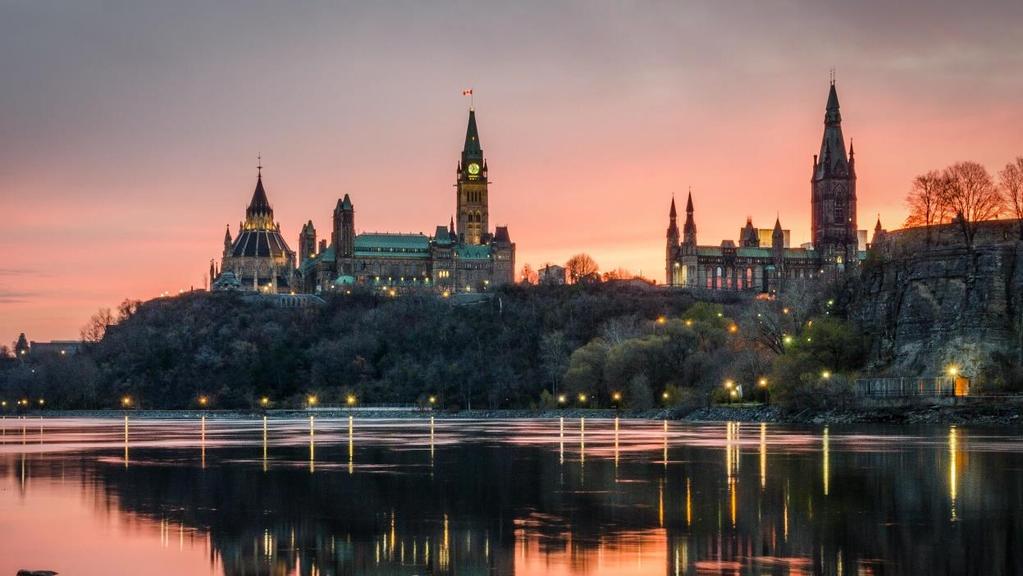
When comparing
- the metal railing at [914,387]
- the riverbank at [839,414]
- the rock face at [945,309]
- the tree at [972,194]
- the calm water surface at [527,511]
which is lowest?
the riverbank at [839,414]

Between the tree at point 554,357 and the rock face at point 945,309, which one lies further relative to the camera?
the tree at point 554,357

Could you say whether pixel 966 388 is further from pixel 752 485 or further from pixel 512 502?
pixel 512 502

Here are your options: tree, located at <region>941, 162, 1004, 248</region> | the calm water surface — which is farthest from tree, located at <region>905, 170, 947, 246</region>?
the calm water surface

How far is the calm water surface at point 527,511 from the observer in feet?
87.9

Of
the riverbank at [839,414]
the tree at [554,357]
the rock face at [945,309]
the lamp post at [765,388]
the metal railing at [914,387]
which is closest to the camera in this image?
the riverbank at [839,414]

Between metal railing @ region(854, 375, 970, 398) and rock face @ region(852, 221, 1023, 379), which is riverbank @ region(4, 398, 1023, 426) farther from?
rock face @ region(852, 221, 1023, 379)

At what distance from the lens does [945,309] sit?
348 feet

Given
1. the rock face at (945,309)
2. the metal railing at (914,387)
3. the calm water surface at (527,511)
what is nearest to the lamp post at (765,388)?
the rock face at (945,309)

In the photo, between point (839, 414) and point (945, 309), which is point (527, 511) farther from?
point (945, 309)

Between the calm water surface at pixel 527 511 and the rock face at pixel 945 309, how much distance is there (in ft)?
137

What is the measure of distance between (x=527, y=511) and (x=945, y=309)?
78960 millimetres

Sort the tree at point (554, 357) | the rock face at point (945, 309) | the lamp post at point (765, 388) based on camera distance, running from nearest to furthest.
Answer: the rock face at point (945, 309), the lamp post at point (765, 388), the tree at point (554, 357)

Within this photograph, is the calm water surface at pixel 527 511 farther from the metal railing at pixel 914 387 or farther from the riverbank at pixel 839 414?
the metal railing at pixel 914 387

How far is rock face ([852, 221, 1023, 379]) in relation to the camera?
10106 cm
